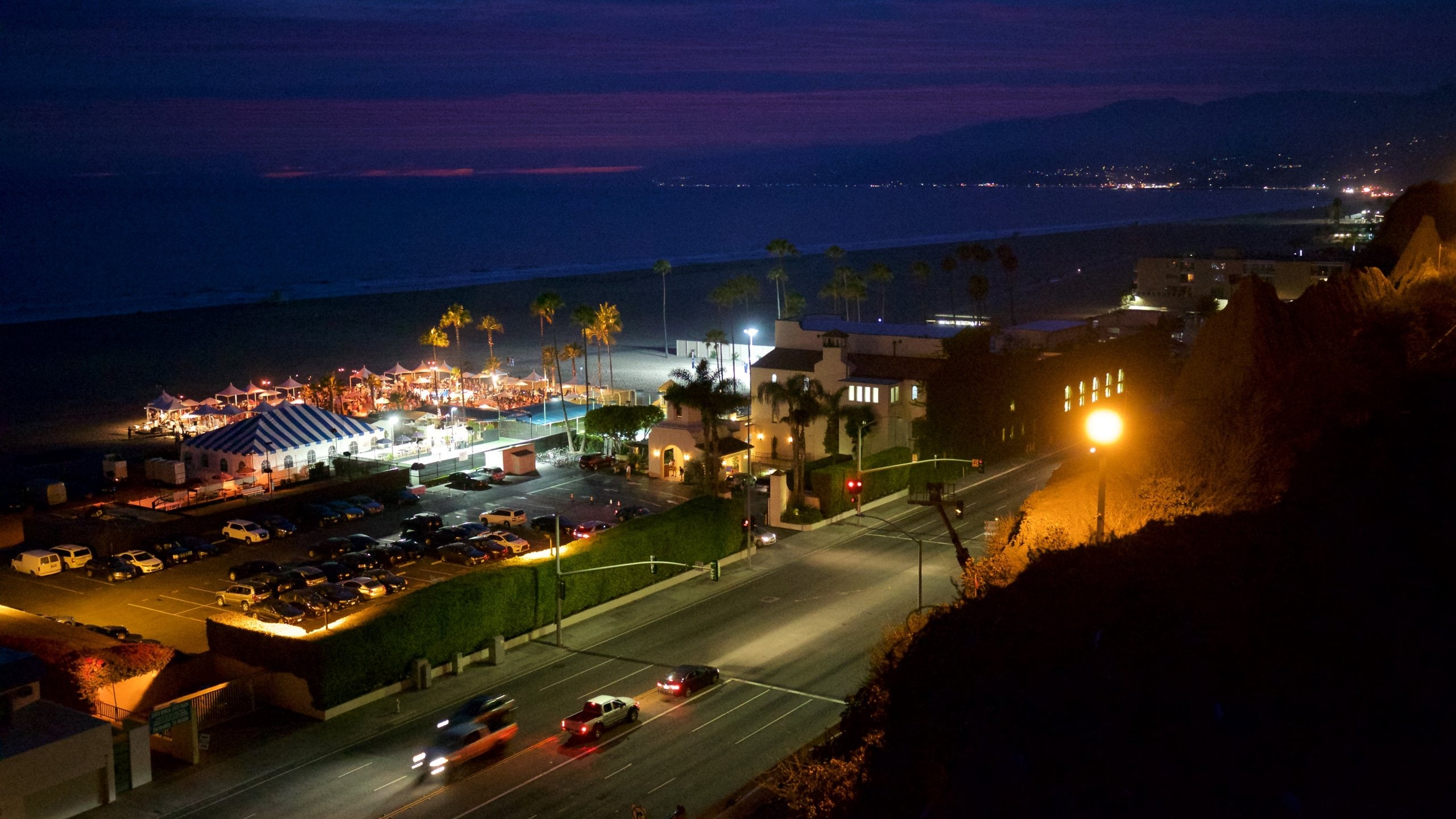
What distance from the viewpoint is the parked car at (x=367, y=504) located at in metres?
47.9

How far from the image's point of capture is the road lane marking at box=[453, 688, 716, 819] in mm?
22797

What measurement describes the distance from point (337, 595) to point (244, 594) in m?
3.56

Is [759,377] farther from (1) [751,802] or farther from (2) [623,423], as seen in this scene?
(1) [751,802]

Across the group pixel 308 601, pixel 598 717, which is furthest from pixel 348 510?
pixel 598 717

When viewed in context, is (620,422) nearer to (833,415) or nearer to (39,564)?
(833,415)

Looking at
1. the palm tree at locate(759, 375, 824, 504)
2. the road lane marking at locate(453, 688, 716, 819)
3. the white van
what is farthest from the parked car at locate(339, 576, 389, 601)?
the palm tree at locate(759, 375, 824, 504)

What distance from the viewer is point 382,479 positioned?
51.2 metres

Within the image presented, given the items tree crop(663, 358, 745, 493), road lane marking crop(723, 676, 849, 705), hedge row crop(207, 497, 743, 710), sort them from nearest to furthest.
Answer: road lane marking crop(723, 676, 849, 705) → hedge row crop(207, 497, 743, 710) → tree crop(663, 358, 745, 493)

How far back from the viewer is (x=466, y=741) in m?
24.6

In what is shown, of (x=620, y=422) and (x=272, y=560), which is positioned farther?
(x=620, y=422)

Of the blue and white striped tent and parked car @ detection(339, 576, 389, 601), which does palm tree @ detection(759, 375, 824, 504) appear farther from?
the blue and white striped tent

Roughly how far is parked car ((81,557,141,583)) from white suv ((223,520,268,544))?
15.0 feet

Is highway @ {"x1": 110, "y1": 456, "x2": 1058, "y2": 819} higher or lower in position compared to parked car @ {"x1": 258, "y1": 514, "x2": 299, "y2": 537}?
lower

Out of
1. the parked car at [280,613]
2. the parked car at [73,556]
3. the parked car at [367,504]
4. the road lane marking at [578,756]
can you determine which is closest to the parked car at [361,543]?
the parked car at [367,504]
